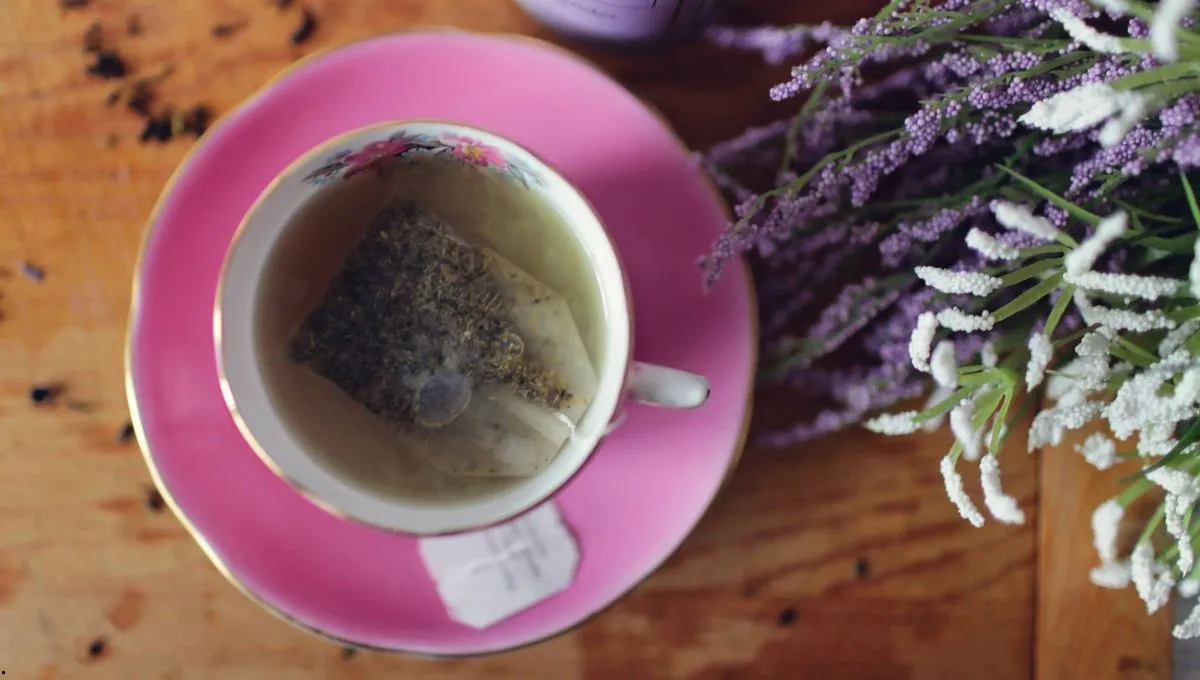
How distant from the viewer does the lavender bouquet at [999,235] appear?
51 cm

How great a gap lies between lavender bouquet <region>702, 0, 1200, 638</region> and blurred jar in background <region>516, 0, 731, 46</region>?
0.13 feet

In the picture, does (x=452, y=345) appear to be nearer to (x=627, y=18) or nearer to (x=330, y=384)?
(x=330, y=384)

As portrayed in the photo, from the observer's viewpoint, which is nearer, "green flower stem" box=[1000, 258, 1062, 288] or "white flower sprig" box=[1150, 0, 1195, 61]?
"white flower sprig" box=[1150, 0, 1195, 61]

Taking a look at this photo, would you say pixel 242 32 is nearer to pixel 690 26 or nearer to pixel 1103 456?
pixel 690 26

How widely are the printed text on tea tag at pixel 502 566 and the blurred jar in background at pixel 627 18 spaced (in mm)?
382

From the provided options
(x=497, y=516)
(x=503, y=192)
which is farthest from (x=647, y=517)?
(x=503, y=192)

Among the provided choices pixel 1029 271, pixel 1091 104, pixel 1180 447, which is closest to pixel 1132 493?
pixel 1180 447

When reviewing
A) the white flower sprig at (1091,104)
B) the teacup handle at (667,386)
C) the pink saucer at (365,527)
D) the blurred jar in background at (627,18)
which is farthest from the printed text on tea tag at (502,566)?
the white flower sprig at (1091,104)

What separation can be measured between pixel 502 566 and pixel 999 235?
17.8 inches

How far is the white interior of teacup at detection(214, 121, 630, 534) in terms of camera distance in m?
0.67

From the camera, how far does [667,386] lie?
655 millimetres

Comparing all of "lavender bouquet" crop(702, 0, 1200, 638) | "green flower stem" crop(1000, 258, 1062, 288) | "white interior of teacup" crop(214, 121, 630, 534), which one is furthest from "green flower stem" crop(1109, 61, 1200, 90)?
"white interior of teacup" crop(214, 121, 630, 534)

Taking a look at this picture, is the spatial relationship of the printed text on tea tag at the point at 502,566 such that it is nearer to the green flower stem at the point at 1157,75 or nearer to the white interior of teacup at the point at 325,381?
the white interior of teacup at the point at 325,381

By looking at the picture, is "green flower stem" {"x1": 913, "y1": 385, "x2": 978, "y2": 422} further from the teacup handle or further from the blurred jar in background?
the blurred jar in background
